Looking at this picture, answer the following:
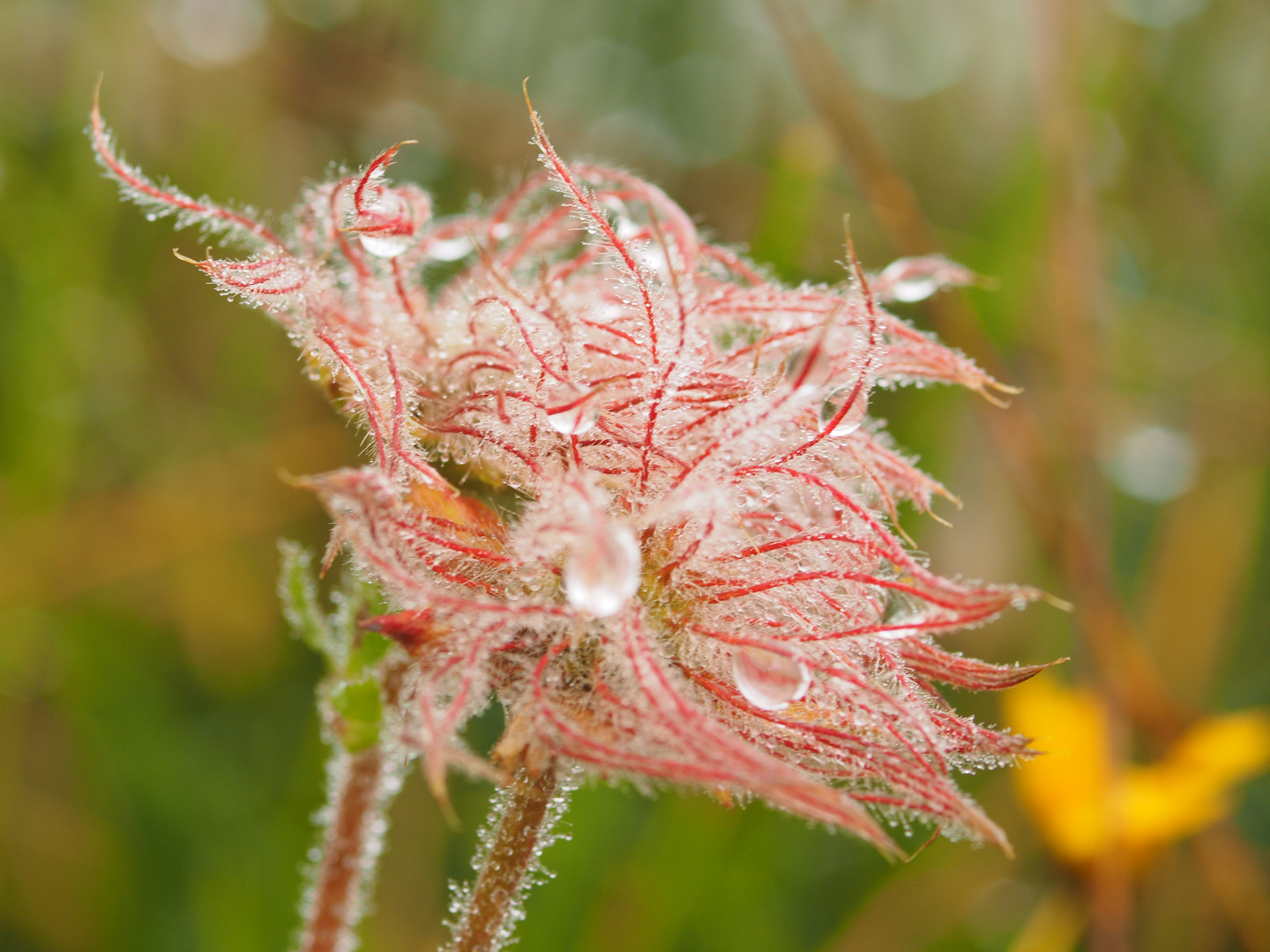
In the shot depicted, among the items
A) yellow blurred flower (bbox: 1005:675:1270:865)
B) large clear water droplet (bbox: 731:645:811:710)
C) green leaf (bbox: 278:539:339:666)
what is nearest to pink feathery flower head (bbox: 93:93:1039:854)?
large clear water droplet (bbox: 731:645:811:710)

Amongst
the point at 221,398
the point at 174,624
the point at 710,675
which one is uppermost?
the point at 221,398

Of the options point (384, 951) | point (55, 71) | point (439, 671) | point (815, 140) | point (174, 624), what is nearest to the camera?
point (439, 671)

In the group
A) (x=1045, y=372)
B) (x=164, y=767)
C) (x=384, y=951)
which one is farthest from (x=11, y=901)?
(x=1045, y=372)

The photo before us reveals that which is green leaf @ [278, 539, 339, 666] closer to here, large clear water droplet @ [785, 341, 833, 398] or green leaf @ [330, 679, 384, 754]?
green leaf @ [330, 679, 384, 754]

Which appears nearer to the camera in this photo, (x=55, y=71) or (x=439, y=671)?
(x=439, y=671)

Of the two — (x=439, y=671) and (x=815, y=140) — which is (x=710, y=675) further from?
(x=815, y=140)

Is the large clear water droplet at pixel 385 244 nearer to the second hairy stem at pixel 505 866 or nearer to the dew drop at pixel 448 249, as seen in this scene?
the dew drop at pixel 448 249
